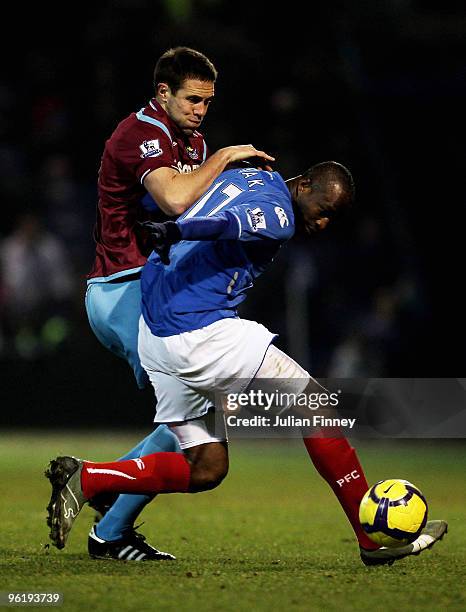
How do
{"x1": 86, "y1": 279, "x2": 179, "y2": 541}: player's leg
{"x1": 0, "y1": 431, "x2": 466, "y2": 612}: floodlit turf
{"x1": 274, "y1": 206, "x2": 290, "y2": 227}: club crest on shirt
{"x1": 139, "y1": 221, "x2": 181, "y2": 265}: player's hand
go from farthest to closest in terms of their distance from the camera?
{"x1": 86, "y1": 279, "x2": 179, "y2": 541}: player's leg, {"x1": 274, "y1": 206, "x2": 290, "y2": 227}: club crest on shirt, {"x1": 139, "y1": 221, "x2": 181, "y2": 265}: player's hand, {"x1": 0, "y1": 431, "x2": 466, "y2": 612}: floodlit turf

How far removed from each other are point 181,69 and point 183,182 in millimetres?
737

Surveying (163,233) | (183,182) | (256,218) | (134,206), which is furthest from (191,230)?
(134,206)

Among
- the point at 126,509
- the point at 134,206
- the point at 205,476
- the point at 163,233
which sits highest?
the point at 134,206

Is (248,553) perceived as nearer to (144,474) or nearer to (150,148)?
(144,474)

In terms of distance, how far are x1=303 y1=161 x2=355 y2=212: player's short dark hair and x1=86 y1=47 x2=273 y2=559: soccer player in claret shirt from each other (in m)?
0.34

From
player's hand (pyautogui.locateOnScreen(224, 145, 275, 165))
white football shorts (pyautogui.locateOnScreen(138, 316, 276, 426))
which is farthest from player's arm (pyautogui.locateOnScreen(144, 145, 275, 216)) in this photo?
white football shorts (pyautogui.locateOnScreen(138, 316, 276, 426))

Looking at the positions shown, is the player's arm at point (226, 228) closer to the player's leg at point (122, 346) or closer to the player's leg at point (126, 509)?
the player's leg at point (122, 346)

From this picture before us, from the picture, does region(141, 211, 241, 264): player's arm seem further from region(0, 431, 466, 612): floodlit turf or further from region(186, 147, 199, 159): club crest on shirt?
region(0, 431, 466, 612): floodlit turf

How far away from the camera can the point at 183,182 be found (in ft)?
19.5

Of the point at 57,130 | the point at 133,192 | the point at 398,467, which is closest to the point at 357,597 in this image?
the point at 133,192

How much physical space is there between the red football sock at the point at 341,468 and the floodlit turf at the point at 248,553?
1.05 ft

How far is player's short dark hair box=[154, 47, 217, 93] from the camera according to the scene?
6.31m

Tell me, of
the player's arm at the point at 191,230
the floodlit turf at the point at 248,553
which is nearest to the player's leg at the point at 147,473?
the floodlit turf at the point at 248,553

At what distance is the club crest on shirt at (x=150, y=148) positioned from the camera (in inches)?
242
